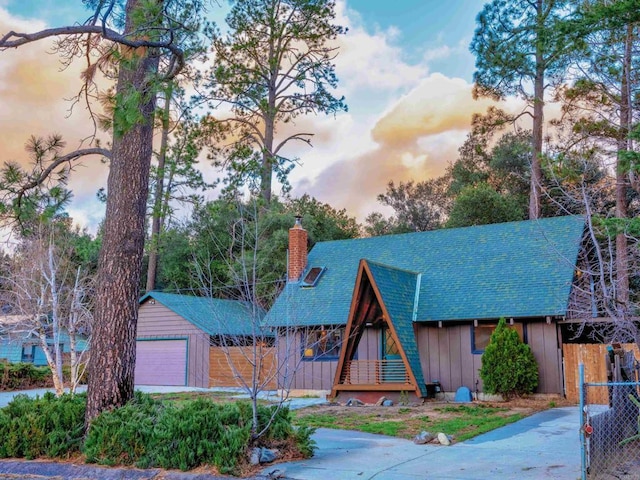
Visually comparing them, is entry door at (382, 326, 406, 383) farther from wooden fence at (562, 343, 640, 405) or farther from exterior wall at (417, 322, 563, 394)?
wooden fence at (562, 343, 640, 405)

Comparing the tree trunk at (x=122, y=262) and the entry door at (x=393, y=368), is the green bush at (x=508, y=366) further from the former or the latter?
the tree trunk at (x=122, y=262)

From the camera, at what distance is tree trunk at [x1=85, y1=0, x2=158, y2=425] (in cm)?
938

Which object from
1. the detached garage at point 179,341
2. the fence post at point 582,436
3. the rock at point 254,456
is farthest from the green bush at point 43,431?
the detached garage at point 179,341

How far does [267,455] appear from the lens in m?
8.52

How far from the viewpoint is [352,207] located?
4019 centimetres

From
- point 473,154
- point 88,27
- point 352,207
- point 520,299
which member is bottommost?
point 520,299

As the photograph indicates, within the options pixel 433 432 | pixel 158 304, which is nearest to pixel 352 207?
pixel 158 304

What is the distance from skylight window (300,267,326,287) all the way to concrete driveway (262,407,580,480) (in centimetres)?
1073

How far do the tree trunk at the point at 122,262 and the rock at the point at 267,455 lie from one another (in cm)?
244

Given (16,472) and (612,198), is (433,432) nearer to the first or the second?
(16,472)

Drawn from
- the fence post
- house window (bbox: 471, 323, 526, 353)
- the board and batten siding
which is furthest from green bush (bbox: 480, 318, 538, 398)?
the fence post

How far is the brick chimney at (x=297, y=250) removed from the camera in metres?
22.8

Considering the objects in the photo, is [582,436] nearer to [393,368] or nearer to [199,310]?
[393,368]

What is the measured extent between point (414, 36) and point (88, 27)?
13.6 m
